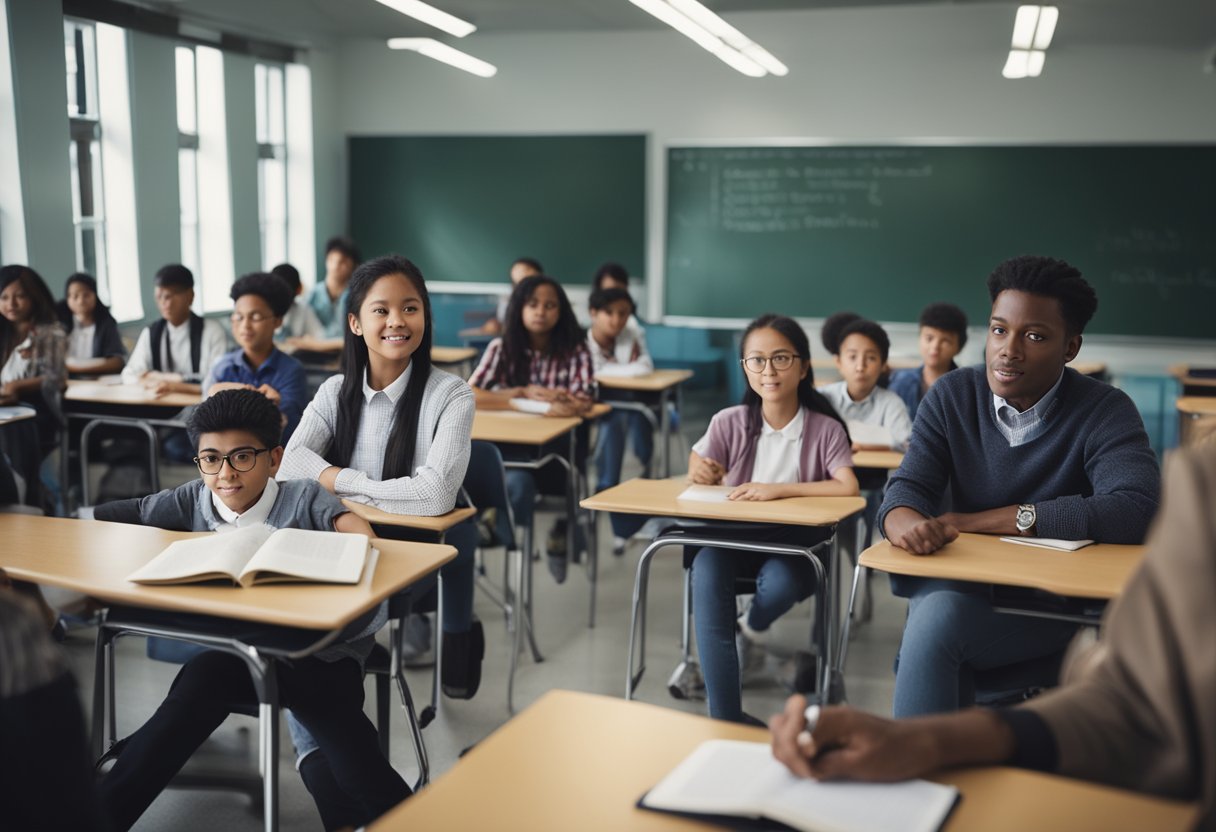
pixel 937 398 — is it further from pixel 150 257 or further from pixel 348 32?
pixel 348 32

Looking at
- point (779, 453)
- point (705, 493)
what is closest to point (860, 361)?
point (779, 453)

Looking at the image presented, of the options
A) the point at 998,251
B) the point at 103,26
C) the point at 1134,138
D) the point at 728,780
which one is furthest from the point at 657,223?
the point at 728,780

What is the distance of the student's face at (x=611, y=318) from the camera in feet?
18.8

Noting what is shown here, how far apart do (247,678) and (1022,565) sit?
1530 millimetres

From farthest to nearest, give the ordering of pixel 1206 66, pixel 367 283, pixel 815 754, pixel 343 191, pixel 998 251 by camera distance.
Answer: pixel 343 191, pixel 998 251, pixel 1206 66, pixel 367 283, pixel 815 754

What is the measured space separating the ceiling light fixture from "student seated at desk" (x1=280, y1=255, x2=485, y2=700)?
107 inches

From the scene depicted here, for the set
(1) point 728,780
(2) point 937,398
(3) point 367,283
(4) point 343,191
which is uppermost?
(4) point 343,191

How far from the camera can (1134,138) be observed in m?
7.05

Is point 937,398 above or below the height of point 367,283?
below

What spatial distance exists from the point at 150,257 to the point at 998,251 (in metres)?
5.35

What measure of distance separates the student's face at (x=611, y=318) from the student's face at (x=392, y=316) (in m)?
2.84

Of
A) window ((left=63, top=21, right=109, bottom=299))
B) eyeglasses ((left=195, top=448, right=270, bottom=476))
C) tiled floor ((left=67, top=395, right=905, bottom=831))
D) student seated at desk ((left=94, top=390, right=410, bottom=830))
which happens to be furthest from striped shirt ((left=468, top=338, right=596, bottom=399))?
window ((left=63, top=21, right=109, bottom=299))

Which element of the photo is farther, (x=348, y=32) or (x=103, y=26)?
(x=348, y=32)

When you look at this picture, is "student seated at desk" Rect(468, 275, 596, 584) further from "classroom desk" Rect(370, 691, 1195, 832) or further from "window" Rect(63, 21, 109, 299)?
"classroom desk" Rect(370, 691, 1195, 832)
